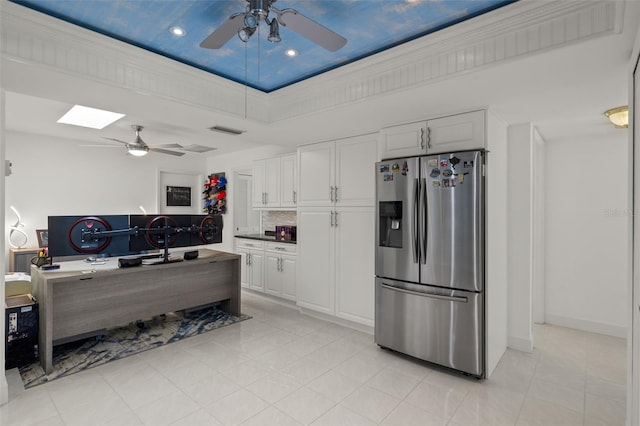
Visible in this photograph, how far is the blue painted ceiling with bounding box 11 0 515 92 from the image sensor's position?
1938mm

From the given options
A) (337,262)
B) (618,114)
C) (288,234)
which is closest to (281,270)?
(288,234)

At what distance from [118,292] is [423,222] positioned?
3.05 metres

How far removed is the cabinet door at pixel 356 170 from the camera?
12.0ft

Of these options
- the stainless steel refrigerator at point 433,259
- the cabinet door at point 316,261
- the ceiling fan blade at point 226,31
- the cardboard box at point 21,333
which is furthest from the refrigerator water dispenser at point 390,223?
the cardboard box at point 21,333

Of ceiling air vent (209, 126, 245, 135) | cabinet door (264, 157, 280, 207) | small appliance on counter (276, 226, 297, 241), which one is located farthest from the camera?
cabinet door (264, 157, 280, 207)

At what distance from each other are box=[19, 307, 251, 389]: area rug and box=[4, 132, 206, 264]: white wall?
2.45 metres

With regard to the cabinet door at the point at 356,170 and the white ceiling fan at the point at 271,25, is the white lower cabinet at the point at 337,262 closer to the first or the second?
the cabinet door at the point at 356,170

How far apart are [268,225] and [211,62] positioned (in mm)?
3346

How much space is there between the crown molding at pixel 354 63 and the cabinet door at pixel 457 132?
67cm

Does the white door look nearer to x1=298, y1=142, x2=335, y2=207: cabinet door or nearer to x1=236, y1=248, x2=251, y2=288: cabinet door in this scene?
x1=298, y1=142, x2=335, y2=207: cabinet door

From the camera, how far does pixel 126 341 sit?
340cm

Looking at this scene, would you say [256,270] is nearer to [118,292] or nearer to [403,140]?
[118,292]

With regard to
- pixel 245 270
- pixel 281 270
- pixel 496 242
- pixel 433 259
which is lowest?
pixel 245 270

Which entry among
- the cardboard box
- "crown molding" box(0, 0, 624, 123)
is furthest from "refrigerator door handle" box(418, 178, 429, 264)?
the cardboard box
